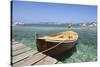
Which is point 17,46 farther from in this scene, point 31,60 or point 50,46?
point 50,46

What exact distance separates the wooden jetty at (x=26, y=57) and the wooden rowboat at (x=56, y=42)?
7cm

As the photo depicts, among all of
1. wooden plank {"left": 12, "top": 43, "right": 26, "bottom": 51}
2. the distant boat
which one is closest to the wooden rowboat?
the distant boat

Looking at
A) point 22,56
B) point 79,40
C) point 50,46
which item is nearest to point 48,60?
point 50,46

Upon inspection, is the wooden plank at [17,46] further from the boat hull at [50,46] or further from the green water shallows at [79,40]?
the boat hull at [50,46]

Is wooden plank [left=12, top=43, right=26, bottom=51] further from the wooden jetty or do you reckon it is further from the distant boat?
the distant boat

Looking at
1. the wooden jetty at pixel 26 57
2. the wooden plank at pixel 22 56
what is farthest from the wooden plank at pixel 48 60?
the wooden plank at pixel 22 56

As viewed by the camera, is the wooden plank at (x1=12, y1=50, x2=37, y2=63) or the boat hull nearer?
the wooden plank at (x1=12, y1=50, x2=37, y2=63)

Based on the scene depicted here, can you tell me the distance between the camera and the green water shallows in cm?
215

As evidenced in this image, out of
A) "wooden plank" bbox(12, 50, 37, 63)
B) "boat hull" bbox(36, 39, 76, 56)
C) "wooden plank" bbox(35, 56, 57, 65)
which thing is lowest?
"wooden plank" bbox(35, 56, 57, 65)

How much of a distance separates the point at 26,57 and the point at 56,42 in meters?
0.41

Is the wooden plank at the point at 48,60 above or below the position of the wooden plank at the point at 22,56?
below

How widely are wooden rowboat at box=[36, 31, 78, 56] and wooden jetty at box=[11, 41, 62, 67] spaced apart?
7cm

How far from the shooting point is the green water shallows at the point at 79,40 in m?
2.15

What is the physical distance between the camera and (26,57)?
84.8 inches
